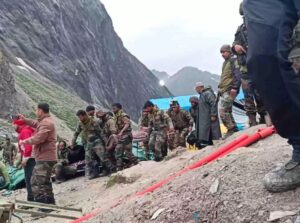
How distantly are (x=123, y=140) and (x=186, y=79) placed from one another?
133 m

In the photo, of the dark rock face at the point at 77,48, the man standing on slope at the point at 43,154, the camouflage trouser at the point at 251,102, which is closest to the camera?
the camouflage trouser at the point at 251,102

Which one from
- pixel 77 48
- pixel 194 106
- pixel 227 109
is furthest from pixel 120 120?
pixel 77 48

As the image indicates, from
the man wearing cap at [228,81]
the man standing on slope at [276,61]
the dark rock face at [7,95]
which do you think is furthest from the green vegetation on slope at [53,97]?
the man standing on slope at [276,61]

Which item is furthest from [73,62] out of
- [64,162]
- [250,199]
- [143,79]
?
[250,199]

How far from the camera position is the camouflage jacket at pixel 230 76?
343 inches

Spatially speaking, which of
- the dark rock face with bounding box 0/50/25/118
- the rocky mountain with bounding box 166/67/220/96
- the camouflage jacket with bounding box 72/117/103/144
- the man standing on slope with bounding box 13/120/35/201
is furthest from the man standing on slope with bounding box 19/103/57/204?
the rocky mountain with bounding box 166/67/220/96

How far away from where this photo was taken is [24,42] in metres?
61.9

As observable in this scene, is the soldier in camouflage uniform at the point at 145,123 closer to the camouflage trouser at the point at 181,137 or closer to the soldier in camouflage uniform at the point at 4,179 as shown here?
the camouflage trouser at the point at 181,137

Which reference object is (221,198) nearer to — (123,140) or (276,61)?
(276,61)

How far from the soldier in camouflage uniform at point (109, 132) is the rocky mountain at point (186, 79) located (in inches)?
4623

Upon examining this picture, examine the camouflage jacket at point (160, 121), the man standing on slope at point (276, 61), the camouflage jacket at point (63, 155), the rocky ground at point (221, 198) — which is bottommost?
the camouflage jacket at point (63, 155)

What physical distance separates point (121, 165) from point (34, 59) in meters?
52.9

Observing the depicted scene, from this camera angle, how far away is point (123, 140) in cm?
1171

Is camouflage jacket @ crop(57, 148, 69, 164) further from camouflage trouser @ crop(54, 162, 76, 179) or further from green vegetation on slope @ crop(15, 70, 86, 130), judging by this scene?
green vegetation on slope @ crop(15, 70, 86, 130)
